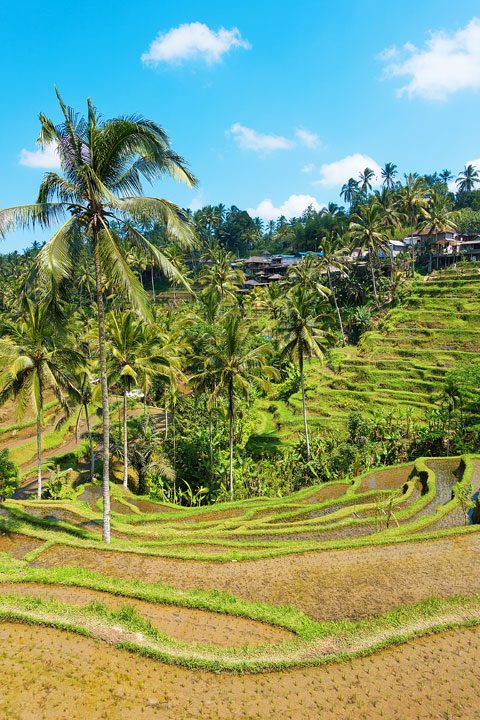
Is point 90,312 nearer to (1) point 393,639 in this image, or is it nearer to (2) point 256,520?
(2) point 256,520

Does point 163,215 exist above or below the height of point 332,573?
above

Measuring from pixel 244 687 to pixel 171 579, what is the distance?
5.07 meters

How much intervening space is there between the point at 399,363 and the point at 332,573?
3147 centimetres

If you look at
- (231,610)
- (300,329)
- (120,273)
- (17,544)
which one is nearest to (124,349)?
(300,329)

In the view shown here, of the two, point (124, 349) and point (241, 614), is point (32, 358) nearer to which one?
point (124, 349)

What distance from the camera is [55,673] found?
920cm

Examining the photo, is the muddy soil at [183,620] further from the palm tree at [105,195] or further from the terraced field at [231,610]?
the palm tree at [105,195]

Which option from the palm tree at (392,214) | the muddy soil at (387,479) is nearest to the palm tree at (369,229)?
the palm tree at (392,214)

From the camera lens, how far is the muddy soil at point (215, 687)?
27.8 ft

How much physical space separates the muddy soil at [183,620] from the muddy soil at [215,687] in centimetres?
126

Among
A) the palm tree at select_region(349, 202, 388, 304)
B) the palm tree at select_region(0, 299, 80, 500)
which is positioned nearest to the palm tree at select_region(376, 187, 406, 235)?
the palm tree at select_region(349, 202, 388, 304)

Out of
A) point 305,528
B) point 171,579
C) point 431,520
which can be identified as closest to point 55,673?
point 171,579

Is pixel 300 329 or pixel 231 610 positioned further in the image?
pixel 300 329

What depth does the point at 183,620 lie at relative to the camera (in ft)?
37.7
